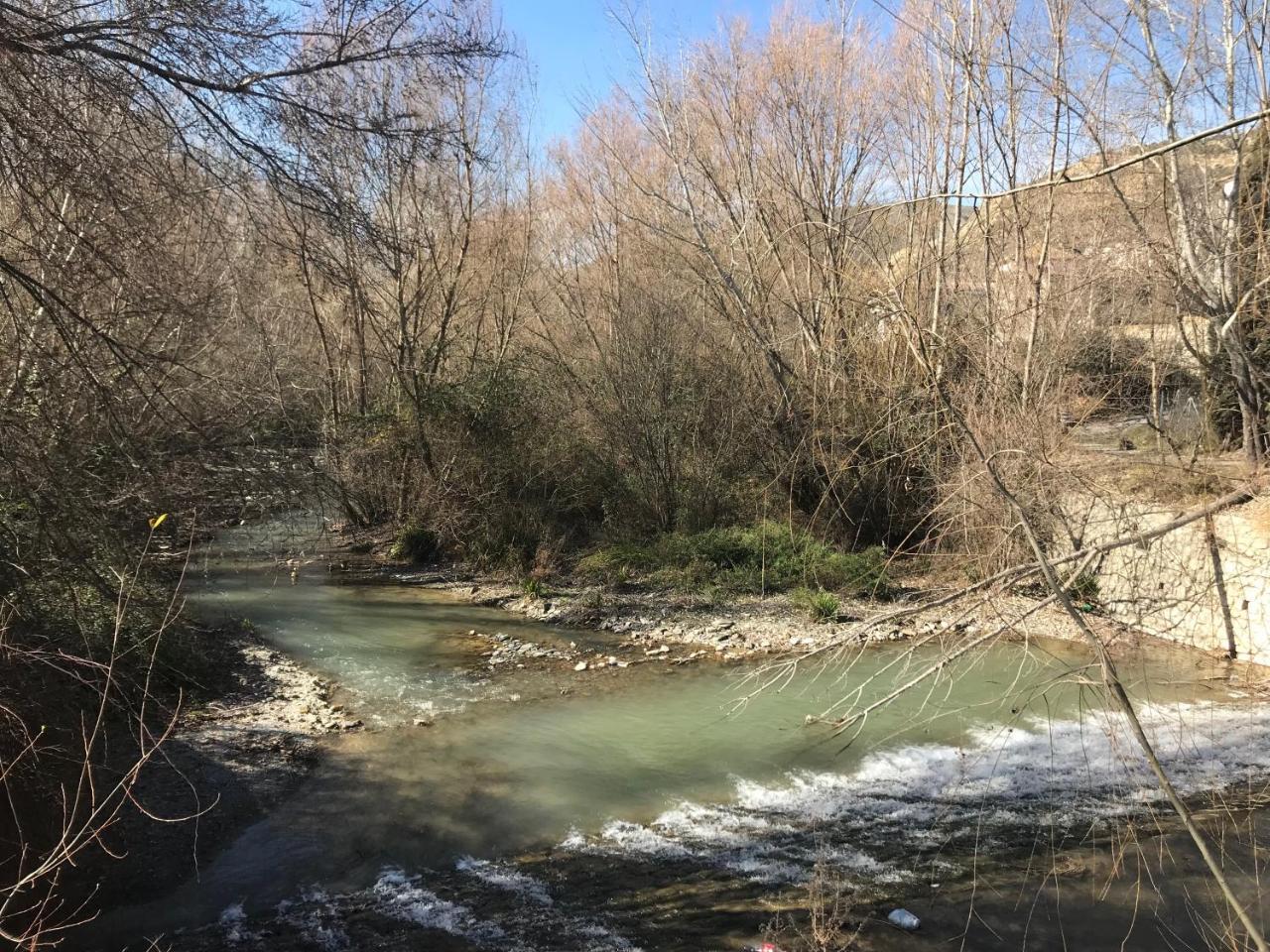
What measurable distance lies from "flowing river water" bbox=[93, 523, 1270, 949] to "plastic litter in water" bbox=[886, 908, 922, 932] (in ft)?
0.88

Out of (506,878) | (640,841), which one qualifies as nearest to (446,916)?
(506,878)

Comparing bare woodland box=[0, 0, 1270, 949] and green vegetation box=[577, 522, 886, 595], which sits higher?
bare woodland box=[0, 0, 1270, 949]

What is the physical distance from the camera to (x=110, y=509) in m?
5.48

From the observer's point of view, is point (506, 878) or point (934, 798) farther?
point (934, 798)

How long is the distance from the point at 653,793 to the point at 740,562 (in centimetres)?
636

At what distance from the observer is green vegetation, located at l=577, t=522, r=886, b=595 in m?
11.9

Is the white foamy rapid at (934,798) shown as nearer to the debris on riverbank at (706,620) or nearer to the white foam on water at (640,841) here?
the white foam on water at (640,841)

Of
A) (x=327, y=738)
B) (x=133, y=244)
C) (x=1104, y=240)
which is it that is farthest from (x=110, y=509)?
(x=1104, y=240)

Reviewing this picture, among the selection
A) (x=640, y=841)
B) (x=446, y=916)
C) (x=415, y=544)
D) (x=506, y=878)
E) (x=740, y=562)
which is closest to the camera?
(x=446, y=916)

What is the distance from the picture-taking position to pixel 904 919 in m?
4.80

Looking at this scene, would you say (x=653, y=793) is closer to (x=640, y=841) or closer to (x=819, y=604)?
(x=640, y=841)

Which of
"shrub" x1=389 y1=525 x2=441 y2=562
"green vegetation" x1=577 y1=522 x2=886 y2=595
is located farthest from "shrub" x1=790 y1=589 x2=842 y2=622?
"shrub" x1=389 y1=525 x2=441 y2=562

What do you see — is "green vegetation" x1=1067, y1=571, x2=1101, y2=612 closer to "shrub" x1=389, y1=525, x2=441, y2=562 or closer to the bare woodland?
the bare woodland

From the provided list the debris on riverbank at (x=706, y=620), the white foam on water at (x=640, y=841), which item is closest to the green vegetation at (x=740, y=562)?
the debris on riverbank at (x=706, y=620)
